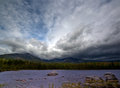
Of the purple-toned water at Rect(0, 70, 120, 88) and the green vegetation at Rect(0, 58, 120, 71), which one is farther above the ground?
the green vegetation at Rect(0, 58, 120, 71)

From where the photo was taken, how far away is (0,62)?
75562 mm

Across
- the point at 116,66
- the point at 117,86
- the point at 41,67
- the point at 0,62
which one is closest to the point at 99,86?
the point at 117,86

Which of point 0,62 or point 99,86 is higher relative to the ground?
point 0,62

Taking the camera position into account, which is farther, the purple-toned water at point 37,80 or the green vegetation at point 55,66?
the green vegetation at point 55,66

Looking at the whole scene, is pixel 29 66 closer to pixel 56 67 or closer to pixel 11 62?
pixel 11 62

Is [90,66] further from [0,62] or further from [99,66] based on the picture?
[0,62]

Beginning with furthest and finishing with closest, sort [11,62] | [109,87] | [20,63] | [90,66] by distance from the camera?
[20,63], [11,62], [90,66], [109,87]

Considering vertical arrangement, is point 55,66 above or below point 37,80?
above

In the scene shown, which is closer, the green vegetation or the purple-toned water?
the purple-toned water

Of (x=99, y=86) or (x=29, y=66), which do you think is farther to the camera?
(x=29, y=66)

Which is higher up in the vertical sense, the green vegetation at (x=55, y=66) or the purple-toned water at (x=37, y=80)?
the green vegetation at (x=55, y=66)

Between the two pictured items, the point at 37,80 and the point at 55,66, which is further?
the point at 55,66

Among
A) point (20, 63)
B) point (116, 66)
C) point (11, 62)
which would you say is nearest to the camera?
point (116, 66)

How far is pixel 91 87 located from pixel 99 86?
1.48 meters
